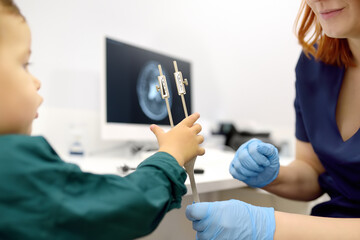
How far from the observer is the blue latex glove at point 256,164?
82 centimetres

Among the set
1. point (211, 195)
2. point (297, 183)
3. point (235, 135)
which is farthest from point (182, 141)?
point (235, 135)

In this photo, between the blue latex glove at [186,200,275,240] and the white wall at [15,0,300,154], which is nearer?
the blue latex glove at [186,200,275,240]

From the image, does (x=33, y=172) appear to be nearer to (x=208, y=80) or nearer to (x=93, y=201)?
(x=93, y=201)

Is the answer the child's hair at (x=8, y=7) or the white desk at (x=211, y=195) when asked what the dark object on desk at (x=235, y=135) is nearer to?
the white desk at (x=211, y=195)

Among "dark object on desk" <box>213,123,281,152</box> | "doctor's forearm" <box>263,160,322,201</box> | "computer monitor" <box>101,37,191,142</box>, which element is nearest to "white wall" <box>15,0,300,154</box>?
"dark object on desk" <box>213,123,281,152</box>

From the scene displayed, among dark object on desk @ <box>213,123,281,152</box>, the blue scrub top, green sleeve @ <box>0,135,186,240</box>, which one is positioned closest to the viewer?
green sleeve @ <box>0,135,186,240</box>

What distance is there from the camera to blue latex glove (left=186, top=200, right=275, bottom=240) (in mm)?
636

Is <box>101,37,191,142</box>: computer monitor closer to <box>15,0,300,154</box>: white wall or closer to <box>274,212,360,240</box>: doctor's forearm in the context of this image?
<box>15,0,300,154</box>: white wall

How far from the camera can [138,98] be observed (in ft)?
4.77

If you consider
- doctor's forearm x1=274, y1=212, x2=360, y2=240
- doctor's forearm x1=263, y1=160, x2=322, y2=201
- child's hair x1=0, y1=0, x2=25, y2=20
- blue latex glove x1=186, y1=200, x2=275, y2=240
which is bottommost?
doctor's forearm x1=263, y1=160, x2=322, y2=201

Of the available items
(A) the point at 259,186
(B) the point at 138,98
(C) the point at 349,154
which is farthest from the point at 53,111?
(C) the point at 349,154

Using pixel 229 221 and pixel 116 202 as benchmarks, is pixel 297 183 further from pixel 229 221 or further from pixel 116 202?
pixel 116 202

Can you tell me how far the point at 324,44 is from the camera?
0.94 metres

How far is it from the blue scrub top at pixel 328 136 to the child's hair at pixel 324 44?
0.02 metres
